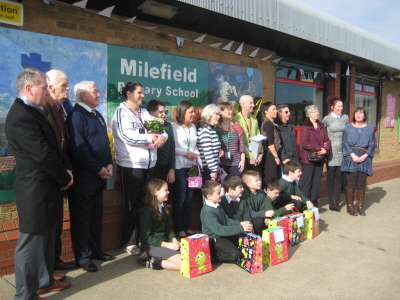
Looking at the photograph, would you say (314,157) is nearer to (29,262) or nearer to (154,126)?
(154,126)

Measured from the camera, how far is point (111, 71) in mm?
4434

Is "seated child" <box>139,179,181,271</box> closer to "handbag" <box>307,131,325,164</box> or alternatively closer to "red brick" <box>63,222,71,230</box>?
"red brick" <box>63,222,71,230</box>

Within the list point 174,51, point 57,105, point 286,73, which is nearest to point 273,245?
point 57,105

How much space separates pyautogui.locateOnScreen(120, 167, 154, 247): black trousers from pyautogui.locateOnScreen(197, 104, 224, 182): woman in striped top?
2.59 ft

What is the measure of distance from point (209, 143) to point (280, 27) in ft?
7.42

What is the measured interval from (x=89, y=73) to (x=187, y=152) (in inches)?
57.9

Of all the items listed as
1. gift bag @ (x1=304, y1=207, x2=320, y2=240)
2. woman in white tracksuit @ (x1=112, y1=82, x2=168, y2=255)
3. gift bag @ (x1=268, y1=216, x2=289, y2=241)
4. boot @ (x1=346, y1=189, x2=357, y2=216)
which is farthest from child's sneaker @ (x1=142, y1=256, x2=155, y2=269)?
boot @ (x1=346, y1=189, x2=357, y2=216)

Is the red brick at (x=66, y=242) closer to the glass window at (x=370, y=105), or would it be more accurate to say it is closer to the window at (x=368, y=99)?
the window at (x=368, y=99)

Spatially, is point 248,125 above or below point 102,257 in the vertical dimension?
above

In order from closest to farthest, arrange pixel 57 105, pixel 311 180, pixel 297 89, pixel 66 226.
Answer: pixel 57 105
pixel 66 226
pixel 311 180
pixel 297 89

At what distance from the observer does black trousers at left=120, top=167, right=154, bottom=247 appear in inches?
159

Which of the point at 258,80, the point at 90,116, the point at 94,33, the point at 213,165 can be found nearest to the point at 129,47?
the point at 94,33

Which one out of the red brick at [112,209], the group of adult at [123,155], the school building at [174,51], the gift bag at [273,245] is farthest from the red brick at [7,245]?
the gift bag at [273,245]

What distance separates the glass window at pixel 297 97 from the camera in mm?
7309
